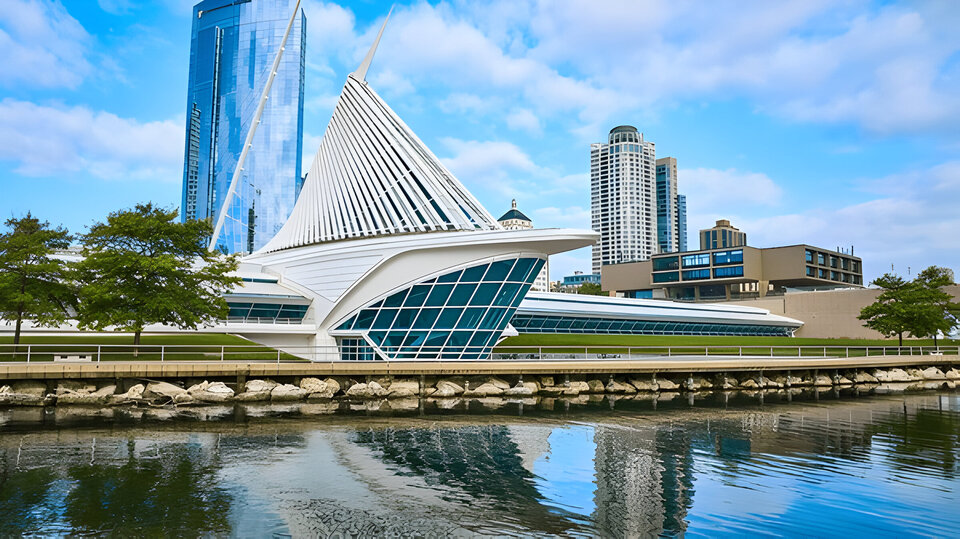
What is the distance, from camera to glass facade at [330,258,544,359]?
3666cm

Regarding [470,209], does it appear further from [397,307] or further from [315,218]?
[315,218]

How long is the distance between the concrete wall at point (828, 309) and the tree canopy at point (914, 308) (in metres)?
14.7

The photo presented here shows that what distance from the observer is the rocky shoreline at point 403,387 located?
2544 cm

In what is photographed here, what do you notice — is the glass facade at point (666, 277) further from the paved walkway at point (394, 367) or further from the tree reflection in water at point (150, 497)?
the tree reflection in water at point (150, 497)

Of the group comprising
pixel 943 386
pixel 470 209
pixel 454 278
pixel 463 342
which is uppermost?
pixel 470 209

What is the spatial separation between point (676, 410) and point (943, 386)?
87.5 feet

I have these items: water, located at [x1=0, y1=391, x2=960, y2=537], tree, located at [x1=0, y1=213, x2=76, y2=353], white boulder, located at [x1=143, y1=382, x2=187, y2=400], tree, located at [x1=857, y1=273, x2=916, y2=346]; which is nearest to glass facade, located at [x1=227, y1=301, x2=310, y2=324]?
tree, located at [x1=0, y1=213, x2=76, y2=353]

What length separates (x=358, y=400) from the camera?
29094 millimetres

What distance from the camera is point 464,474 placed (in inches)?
625

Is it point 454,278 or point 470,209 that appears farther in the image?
point 470,209

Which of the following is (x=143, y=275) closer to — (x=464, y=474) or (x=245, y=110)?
(x=464, y=474)

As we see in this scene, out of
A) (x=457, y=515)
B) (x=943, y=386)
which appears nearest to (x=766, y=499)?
(x=457, y=515)

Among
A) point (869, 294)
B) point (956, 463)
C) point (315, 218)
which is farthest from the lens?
point (869, 294)

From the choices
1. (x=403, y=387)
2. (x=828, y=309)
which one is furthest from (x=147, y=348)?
(x=828, y=309)
